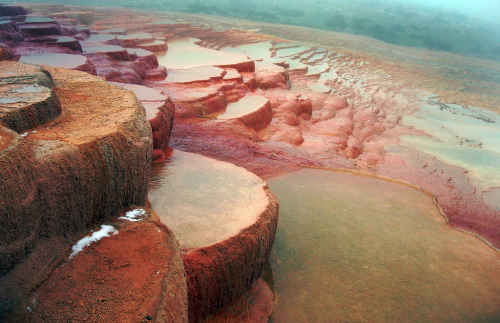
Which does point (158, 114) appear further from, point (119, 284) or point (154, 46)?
point (154, 46)

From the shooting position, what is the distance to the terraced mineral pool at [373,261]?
2.45 metres

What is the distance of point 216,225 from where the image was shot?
2.31 metres

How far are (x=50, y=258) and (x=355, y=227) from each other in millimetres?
2300

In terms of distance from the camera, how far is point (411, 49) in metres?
15.8

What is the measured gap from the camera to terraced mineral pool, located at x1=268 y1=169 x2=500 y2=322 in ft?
8.02

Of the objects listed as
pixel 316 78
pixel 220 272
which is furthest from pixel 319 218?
pixel 316 78

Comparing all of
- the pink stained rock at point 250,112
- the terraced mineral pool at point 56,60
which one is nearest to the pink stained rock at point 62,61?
the terraced mineral pool at point 56,60

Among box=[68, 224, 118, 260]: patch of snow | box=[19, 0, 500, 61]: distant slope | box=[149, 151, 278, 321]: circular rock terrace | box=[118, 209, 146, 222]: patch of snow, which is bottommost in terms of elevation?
box=[19, 0, 500, 61]: distant slope

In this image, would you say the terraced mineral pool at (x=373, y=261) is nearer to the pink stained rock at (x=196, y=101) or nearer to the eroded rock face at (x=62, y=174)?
the eroded rock face at (x=62, y=174)

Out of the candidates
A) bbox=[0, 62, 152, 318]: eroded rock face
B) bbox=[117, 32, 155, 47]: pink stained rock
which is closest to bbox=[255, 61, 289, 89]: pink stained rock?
bbox=[117, 32, 155, 47]: pink stained rock

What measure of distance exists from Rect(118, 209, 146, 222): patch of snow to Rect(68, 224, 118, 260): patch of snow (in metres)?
0.11

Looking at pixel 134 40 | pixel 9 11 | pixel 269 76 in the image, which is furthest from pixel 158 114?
pixel 9 11

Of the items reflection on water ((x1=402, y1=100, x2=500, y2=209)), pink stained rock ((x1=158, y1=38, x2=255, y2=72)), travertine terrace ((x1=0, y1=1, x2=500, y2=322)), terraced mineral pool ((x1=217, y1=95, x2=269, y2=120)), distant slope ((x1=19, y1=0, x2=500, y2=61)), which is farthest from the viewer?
distant slope ((x1=19, y1=0, x2=500, y2=61))

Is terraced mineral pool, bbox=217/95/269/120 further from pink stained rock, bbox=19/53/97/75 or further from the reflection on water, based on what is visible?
the reflection on water
